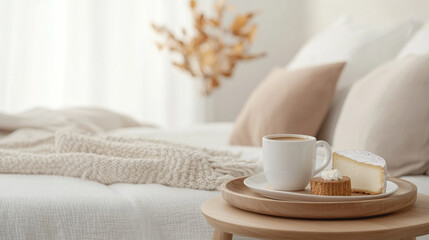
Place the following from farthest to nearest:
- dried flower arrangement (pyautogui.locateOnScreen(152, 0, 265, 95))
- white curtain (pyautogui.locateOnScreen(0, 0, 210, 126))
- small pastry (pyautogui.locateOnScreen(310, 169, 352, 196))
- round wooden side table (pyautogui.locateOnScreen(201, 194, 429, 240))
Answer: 1. white curtain (pyautogui.locateOnScreen(0, 0, 210, 126))
2. dried flower arrangement (pyautogui.locateOnScreen(152, 0, 265, 95))
3. small pastry (pyautogui.locateOnScreen(310, 169, 352, 196))
4. round wooden side table (pyautogui.locateOnScreen(201, 194, 429, 240))

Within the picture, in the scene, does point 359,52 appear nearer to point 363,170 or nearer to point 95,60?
point 363,170

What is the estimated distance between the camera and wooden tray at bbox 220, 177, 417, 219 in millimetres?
855

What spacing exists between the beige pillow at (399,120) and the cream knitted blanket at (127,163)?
0.29m

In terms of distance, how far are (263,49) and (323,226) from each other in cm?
333

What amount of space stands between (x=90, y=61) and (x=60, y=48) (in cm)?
21

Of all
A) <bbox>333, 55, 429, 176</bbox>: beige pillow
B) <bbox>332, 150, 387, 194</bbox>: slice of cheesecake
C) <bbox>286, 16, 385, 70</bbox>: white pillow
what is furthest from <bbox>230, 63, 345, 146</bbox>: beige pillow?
<bbox>332, 150, 387, 194</bbox>: slice of cheesecake

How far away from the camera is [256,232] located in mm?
826

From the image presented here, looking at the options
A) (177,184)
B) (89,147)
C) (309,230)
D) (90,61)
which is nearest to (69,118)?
(89,147)

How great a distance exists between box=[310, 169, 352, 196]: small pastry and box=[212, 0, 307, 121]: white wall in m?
3.15

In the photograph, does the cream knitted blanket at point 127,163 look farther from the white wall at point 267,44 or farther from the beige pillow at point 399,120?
the white wall at point 267,44

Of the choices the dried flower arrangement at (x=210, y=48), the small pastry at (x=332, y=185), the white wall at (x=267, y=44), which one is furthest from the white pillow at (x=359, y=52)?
the white wall at (x=267, y=44)

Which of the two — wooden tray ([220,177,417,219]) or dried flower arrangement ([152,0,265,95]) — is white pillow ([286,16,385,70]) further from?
wooden tray ([220,177,417,219])

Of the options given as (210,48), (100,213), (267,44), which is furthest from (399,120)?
(267,44)

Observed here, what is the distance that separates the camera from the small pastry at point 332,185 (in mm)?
913
